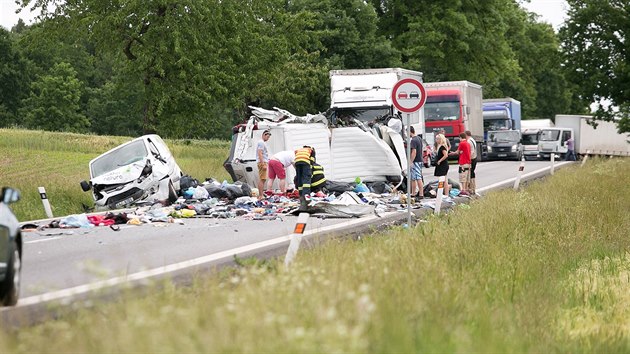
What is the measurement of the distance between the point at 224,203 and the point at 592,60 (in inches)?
868

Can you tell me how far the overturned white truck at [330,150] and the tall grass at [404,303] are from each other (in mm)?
10291

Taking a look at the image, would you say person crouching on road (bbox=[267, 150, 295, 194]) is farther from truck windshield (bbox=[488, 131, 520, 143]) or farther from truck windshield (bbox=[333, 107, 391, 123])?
truck windshield (bbox=[488, 131, 520, 143])

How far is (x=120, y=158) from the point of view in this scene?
2386 centimetres

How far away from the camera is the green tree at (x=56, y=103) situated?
9219cm

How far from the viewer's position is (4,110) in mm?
92250

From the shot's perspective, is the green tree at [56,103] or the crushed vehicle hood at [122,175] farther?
the green tree at [56,103]

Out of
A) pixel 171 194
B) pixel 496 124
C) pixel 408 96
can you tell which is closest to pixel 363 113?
pixel 171 194

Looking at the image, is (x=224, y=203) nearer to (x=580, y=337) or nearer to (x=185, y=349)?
(x=580, y=337)

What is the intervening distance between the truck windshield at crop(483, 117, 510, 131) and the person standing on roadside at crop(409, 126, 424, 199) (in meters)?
34.0

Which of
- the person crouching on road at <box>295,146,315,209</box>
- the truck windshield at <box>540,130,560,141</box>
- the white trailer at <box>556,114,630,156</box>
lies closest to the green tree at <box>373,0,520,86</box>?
the truck windshield at <box>540,130,560,141</box>

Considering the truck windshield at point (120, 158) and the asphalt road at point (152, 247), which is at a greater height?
the truck windshield at point (120, 158)

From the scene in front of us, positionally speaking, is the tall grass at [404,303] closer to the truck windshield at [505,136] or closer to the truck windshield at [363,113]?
the truck windshield at [363,113]

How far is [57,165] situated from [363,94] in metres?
10.1

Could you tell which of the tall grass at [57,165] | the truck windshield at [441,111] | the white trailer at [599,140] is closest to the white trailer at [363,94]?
the tall grass at [57,165]
